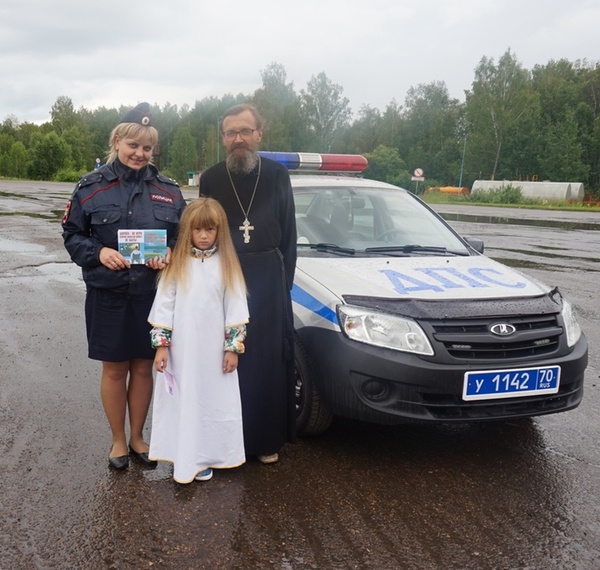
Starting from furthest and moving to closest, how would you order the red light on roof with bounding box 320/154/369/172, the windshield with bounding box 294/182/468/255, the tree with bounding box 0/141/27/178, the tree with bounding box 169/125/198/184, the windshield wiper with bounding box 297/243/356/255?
the tree with bounding box 169/125/198/184 < the tree with bounding box 0/141/27/178 < the red light on roof with bounding box 320/154/369/172 < the windshield with bounding box 294/182/468/255 < the windshield wiper with bounding box 297/243/356/255

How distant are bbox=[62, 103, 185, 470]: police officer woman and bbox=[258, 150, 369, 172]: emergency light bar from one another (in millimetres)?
1962

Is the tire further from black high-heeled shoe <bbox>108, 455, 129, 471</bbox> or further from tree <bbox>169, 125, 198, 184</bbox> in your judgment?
tree <bbox>169, 125, 198, 184</bbox>

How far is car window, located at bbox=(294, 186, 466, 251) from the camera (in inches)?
179

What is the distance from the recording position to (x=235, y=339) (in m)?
3.26

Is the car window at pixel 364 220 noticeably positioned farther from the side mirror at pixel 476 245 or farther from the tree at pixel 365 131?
the tree at pixel 365 131

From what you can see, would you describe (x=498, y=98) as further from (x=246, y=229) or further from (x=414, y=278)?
(x=246, y=229)

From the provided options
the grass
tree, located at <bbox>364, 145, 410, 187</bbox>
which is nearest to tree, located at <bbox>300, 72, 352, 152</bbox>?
tree, located at <bbox>364, 145, 410, 187</bbox>

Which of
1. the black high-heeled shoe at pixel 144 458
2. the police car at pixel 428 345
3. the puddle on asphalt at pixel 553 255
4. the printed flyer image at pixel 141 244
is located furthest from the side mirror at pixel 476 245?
the puddle on asphalt at pixel 553 255

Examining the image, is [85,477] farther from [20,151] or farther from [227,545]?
[20,151]

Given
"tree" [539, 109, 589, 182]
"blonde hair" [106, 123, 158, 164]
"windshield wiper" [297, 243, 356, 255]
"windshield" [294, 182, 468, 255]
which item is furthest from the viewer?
"tree" [539, 109, 589, 182]

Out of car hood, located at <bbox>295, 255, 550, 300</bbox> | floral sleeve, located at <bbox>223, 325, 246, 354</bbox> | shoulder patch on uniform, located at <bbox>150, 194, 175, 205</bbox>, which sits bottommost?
floral sleeve, located at <bbox>223, 325, 246, 354</bbox>

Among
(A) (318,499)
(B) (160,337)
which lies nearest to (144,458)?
(B) (160,337)

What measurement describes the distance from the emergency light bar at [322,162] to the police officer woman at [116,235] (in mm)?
1962

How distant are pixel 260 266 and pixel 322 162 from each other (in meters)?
2.48
